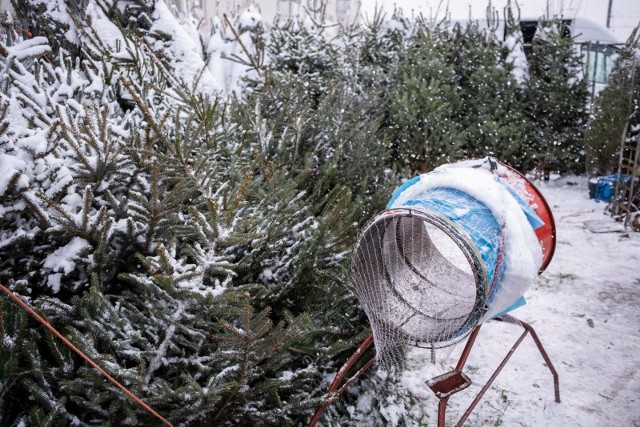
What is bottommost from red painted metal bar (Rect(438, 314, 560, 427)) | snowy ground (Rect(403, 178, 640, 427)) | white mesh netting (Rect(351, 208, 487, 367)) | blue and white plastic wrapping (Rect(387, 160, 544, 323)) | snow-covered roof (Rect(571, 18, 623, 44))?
snowy ground (Rect(403, 178, 640, 427))

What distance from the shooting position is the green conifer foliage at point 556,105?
8.99 meters

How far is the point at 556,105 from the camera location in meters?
8.95

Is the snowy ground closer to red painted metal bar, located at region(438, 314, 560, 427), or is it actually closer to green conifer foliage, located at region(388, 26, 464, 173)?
red painted metal bar, located at region(438, 314, 560, 427)

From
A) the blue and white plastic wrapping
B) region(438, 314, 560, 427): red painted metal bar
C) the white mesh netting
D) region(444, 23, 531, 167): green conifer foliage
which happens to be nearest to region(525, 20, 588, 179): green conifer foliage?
region(444, 23, 531, 167): green conifer foliage

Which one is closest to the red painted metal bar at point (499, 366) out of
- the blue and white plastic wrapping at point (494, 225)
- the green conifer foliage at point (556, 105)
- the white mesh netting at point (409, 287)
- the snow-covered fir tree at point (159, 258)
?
the white mesh netting at point (409, 287)

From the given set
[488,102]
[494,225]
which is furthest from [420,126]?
[494,225]

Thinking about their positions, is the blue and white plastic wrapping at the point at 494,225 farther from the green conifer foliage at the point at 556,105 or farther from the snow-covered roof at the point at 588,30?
the snow-covered roof at the point at 588,30

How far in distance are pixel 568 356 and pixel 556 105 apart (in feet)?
22.6

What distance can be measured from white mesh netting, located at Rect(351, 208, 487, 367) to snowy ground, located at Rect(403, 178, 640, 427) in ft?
0.74

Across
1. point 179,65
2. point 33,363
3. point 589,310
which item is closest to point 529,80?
point 589,310

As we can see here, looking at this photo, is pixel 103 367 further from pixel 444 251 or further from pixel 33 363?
pixel 444 251

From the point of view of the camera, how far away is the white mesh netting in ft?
6.92

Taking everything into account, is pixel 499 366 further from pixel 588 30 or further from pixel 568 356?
pixel 588 30

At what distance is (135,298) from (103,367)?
37cm
